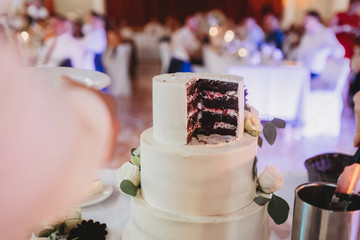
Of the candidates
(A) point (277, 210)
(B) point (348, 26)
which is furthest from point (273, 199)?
(B) point (348, 26)

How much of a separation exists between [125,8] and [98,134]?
16.0 meters

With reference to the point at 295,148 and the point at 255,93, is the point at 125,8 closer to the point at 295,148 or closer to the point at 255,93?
the point at 255,93

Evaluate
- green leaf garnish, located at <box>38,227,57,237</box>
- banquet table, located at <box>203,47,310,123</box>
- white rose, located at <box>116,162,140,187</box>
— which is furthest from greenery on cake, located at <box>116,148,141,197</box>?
banquet table, located at <box>203,47,310,123</box>

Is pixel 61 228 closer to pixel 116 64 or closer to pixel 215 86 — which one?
pixel 215 86

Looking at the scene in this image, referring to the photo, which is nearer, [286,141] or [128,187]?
[128,187]

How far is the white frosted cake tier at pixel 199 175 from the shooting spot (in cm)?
118

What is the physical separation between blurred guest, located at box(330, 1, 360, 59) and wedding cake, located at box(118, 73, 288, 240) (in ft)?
19.2

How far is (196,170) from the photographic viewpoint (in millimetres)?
1174

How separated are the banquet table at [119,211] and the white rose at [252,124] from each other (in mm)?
406

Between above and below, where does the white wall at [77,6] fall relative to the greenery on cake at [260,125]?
above

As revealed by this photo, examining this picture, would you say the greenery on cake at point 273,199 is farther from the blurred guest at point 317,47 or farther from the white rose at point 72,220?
the blurred guest at point 317,47

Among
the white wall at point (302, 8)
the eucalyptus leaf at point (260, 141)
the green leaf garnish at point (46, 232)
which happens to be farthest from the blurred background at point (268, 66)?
the white wall at point (302, 8)

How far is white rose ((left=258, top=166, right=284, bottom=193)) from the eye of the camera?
4.27 ft

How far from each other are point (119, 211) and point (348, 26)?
6618 millimetres
